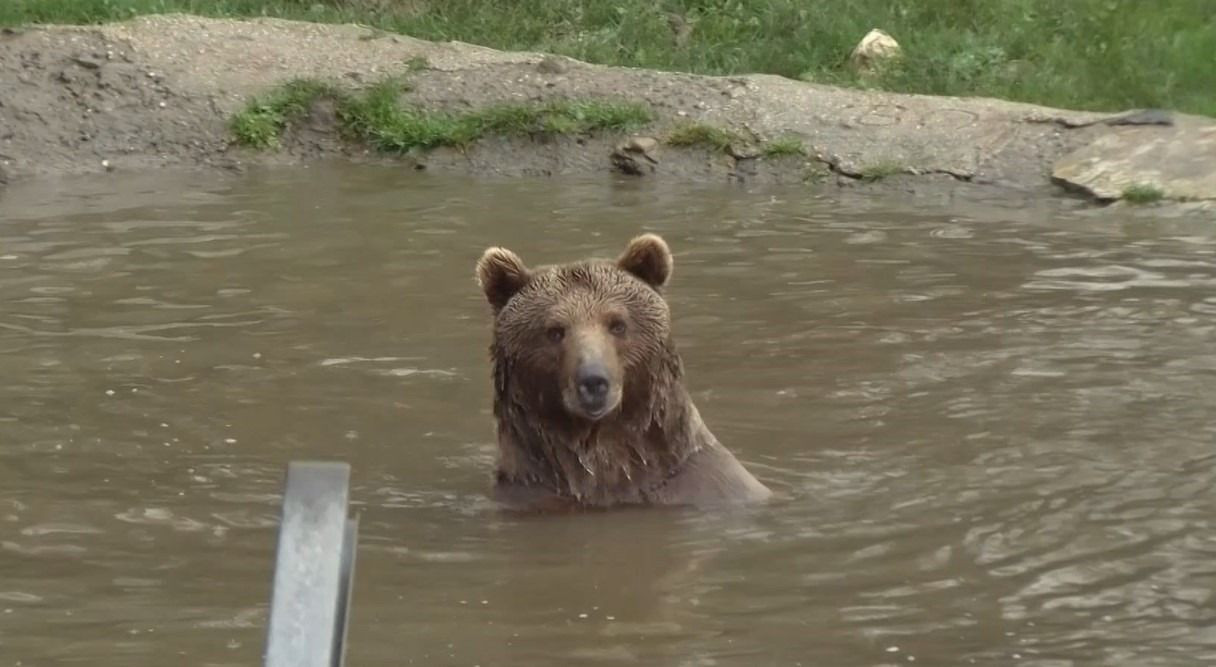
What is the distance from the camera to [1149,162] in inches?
476

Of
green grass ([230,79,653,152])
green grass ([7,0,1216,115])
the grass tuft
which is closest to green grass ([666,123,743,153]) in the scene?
green grass ([230,79,653,152])

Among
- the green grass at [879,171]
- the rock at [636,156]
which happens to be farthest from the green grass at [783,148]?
the rock at [636,156]

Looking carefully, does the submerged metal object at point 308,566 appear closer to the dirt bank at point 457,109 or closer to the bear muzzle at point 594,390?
the bear muzzle at point 594,390

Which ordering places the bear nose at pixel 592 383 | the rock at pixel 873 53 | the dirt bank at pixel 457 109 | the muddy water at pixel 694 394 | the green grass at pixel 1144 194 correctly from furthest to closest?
the rock at pixel 873 53 → the dirt bank at pixel 457 109 → the green grass at pixel 1144 194 → the bear nose at pixel 592 383 → the muddy water at pixel 694 394

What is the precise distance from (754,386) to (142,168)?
6.17 m

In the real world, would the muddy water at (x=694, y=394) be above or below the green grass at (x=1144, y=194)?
below

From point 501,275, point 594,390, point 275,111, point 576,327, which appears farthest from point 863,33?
point 594,390

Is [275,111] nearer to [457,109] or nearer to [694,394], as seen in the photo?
[457,109]

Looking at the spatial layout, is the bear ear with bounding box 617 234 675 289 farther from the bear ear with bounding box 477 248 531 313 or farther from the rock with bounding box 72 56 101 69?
the rock with bounding box 72 56 101 69

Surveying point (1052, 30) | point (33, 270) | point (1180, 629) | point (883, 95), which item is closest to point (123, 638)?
point (1180, 629)

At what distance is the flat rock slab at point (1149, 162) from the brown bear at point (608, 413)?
5.68 m

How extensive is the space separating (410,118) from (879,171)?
10.7 feet

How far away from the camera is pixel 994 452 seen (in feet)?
24.9

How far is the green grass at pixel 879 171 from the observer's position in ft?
41.2
